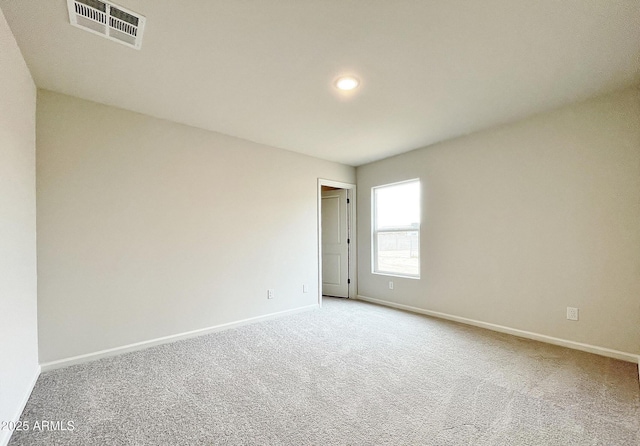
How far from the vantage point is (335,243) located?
17.8 ft

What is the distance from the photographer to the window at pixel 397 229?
437 cm

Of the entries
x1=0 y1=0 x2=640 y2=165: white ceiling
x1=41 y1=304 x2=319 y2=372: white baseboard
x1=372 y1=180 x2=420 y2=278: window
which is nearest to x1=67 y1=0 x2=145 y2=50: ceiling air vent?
x1=0 y1=0 x2=640 y2=165: white ceiling

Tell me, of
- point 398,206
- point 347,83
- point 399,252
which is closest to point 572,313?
point 399,252

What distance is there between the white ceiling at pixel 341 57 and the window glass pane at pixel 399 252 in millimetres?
1925

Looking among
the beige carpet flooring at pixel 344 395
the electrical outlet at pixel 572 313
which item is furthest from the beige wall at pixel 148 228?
the electrical outlet at pixel 572 313

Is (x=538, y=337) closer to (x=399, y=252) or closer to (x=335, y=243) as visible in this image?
(x=399, y=252)

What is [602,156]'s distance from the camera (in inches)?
105

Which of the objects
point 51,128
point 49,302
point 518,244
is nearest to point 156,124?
point 51,128

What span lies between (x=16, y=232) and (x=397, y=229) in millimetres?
4270

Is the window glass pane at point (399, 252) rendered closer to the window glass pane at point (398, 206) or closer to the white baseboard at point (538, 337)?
the window glass pane at point (398, 206)

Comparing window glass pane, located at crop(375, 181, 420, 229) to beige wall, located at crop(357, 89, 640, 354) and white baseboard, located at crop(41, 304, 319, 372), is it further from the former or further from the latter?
white baseboard, located at crop(41, 304, 319, 372)

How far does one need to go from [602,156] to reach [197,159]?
13.8ft

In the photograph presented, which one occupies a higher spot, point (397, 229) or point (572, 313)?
point (397, 229)

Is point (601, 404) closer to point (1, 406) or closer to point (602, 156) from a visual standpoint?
point (602, 156)
